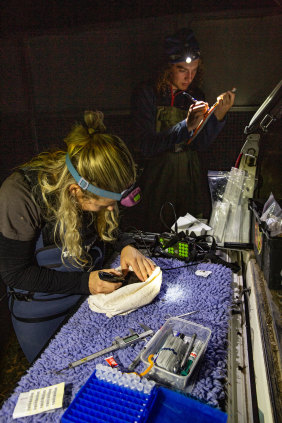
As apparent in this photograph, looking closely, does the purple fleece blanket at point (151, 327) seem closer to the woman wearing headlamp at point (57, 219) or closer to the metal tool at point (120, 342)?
the metal tool at point (120, 342)

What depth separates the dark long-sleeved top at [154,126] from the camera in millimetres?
1724

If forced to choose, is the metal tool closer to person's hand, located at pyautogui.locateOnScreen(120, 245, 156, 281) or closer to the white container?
the white container

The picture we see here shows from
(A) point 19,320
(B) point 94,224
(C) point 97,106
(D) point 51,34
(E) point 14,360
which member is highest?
(D) point 51,34

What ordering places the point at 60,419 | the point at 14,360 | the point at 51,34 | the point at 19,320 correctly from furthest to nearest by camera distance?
the point at 14,360
the point at 51,34
the point at 19,320
the point at 60,419

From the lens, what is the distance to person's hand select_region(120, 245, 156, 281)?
1171 mm

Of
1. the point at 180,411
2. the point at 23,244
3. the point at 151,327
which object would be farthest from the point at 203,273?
the point at 23,244

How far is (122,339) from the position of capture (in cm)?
92

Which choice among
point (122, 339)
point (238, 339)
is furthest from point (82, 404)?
point (238, 339)

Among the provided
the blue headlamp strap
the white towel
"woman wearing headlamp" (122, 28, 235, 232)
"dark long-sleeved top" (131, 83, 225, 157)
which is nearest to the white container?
the white towel

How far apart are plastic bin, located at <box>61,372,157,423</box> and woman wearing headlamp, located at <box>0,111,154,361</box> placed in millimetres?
376

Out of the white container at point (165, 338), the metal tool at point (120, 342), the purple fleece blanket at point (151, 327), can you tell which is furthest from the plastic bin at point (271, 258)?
A: the metal tool at point (120, 342)

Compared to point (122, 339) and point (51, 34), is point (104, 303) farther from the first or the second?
point (51, 34)

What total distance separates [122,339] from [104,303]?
0.52ft

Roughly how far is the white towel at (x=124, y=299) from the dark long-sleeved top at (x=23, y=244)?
0.07 meters
